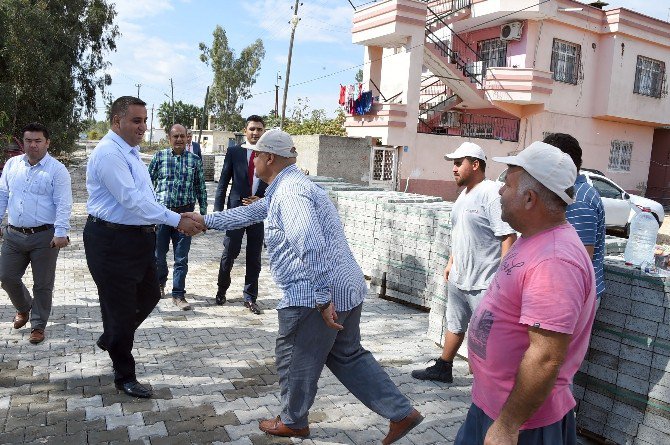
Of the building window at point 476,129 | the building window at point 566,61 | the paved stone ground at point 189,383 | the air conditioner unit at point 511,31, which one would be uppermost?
the air conditioner unit at point 511,31

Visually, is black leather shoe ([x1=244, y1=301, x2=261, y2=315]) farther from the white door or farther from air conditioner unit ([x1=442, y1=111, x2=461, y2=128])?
air conditioner unit ([x1=442, y1=111, x2=461, y2=128])

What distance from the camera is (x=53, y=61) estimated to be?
2131 cm

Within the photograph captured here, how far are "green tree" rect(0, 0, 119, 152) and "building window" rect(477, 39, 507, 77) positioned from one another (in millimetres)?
16556

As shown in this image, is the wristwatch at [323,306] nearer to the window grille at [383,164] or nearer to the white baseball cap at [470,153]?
the white baseball cap at [470,153]

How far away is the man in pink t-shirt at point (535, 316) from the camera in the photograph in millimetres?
1713

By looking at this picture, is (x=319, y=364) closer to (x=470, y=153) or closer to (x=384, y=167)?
(x=470, y=153)

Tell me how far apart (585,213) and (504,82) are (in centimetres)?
1883

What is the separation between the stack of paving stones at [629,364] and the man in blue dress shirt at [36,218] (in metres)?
4.20

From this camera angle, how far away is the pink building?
19375 mm

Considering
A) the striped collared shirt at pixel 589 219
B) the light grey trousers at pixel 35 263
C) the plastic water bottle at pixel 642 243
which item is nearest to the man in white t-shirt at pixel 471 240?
the striped collared shirt at pixel 589 219

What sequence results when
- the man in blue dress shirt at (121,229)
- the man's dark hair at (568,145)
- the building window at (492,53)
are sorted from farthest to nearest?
A: 1. the building window at (492,53)
2. the man in blue dress shirt at (121,229)
3. the man's dark hair at (568,145)

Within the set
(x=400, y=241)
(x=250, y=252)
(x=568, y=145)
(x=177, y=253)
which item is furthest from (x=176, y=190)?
(x=568, y=145)

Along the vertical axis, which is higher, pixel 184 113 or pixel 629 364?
pixel 184 113

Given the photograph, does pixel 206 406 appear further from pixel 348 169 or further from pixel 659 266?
pixel 348 169
